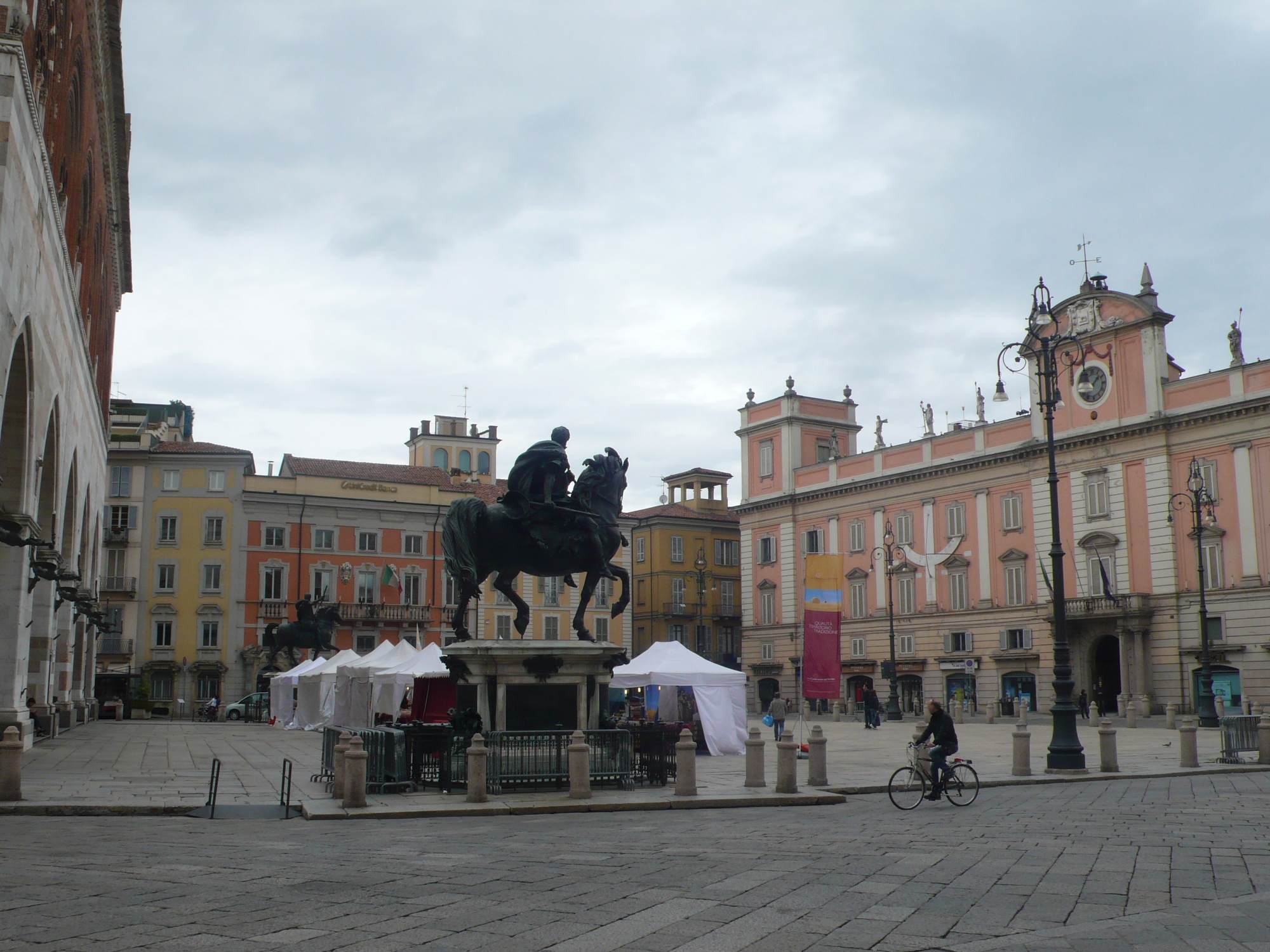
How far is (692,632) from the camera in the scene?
80812 mm

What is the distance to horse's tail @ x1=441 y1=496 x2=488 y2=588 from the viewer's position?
19.4 metres

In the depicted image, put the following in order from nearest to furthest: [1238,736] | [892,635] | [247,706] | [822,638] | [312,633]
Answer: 1. [822,638]
2. [1238,736]
3. [312,633]
4. [247,706]
5. [892,635]

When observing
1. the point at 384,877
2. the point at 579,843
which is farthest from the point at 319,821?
the point at 384,877

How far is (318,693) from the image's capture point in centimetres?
3831

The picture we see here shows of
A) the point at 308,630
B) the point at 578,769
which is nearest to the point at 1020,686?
the point at 308,630

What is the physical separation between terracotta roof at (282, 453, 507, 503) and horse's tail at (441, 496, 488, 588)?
49.3m

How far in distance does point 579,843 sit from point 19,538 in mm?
12329

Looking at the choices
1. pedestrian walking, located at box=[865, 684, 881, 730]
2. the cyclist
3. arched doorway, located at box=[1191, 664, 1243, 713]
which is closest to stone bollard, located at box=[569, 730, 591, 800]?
the cyclist

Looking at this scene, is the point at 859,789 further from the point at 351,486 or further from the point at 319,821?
the point at 351,486

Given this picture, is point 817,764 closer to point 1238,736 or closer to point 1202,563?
point 1238,736

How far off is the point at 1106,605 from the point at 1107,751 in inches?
1293

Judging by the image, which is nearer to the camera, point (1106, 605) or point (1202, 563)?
point (1202, 563)

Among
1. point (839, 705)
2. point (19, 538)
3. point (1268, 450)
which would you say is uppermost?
point (1268, 450)

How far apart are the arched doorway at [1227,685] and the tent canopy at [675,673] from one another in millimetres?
27158
